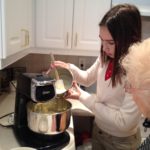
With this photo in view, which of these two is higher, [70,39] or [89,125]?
[70,39]

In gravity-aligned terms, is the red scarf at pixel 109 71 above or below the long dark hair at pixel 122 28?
below

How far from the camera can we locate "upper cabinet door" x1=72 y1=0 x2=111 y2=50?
69.8 inches

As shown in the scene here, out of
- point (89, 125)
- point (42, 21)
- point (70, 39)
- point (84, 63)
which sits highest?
point (42, 21)

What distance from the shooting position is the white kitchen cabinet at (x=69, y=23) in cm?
177

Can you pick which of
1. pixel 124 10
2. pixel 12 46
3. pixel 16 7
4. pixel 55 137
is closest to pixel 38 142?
pixel 55 137

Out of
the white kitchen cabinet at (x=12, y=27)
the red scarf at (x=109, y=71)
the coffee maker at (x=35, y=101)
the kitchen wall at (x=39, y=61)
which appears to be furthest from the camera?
the kitchen wall at (x=39, y=61)

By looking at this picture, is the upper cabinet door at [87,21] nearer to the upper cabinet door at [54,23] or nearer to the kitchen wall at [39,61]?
the upper cabinet door at [54,23]

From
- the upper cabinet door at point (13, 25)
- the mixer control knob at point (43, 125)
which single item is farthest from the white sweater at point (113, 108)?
the upper cabinet door at point (13, 25)

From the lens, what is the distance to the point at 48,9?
1779mm

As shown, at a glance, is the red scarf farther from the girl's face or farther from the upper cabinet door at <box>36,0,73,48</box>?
the upper cabinet door at <box>36,0,73,48</box>

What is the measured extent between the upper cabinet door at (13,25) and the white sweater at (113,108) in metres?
0.46

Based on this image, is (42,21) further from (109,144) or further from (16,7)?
(109,144)

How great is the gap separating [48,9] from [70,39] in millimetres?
255

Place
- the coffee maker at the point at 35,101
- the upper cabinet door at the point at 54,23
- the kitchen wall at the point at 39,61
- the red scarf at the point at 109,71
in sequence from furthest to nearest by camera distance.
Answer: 1. the kitchen wall at the point at 39,61
2. the upper cabinet door at the point at 54,23
3. the red scarf at the point at 109,71
4. the coffee maker at the point at 35,101
